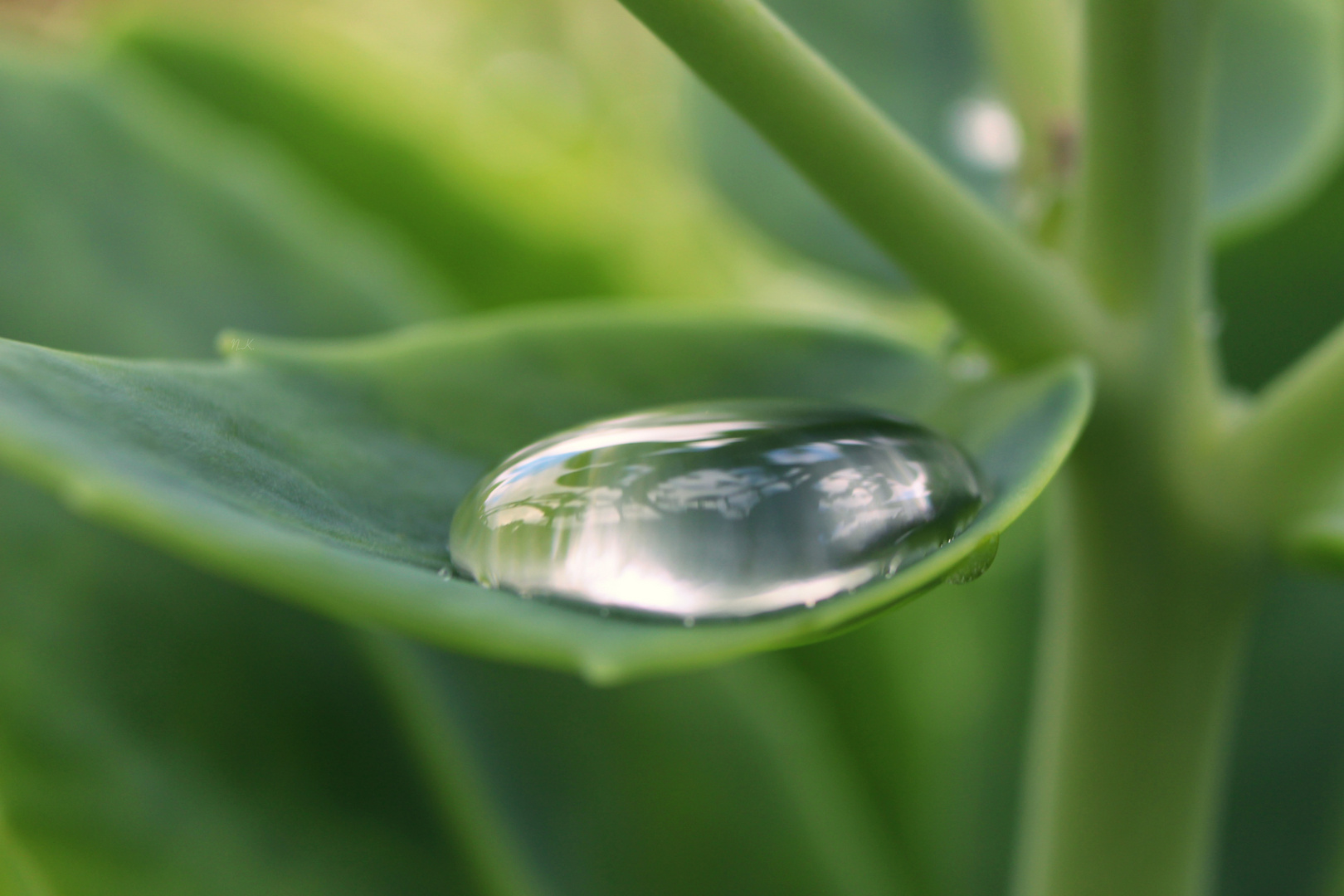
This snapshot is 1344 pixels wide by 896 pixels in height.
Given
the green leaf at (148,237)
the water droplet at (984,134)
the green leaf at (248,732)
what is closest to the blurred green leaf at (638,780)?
the green leaf at (248,732)

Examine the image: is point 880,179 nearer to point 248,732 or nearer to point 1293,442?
point 1293,442

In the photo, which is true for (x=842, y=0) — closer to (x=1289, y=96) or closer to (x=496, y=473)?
(x=1289, y=96)

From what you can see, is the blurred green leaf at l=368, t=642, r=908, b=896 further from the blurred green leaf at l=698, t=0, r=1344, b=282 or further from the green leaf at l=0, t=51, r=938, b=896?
the blurred green leaf at l=698, t=0, r=1344, b=282

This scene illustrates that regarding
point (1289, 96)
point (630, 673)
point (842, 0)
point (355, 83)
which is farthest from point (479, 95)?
point (630, 673)

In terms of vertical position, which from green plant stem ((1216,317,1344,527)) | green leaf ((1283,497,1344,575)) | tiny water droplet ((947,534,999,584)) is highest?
green plant stem ((1216,317,1344,527))

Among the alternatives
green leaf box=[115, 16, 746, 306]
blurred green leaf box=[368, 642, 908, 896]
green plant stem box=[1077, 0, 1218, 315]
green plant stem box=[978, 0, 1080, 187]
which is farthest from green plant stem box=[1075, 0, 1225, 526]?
green leaf box=[115, 16, 746, 306]

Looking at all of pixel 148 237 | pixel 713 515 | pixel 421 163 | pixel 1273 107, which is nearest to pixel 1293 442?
pixel 713 515

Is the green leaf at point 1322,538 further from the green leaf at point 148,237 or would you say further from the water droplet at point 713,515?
the green leaf at point 148,237
